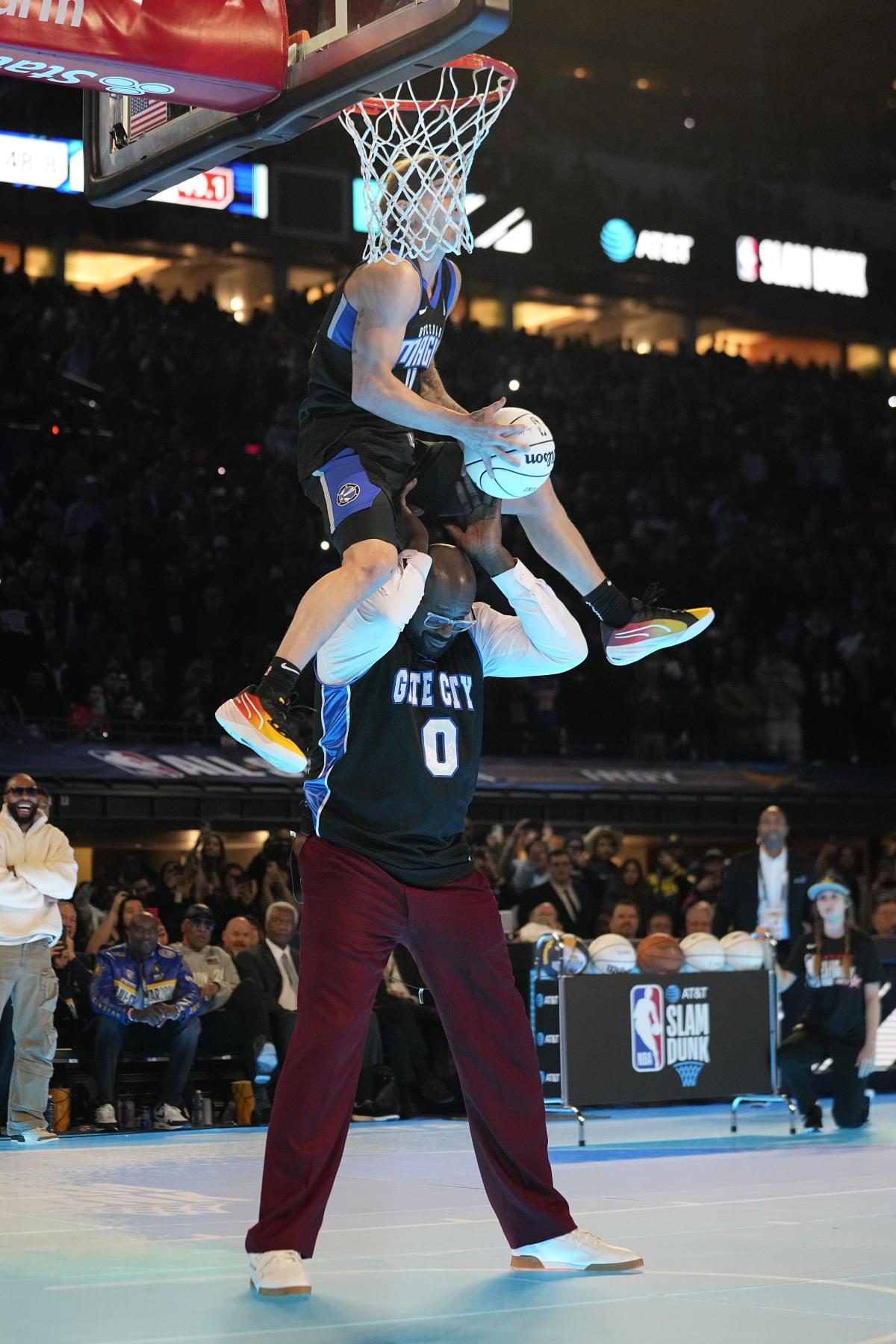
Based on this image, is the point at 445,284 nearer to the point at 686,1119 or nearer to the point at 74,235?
the point at 686,1119

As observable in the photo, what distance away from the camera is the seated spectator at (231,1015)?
1183 centimetres

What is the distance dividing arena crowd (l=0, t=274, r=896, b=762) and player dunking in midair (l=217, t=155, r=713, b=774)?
13.2m

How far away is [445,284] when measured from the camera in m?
6.06

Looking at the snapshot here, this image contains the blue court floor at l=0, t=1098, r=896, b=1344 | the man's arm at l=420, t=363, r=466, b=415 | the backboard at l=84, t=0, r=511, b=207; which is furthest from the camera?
the man's arm at l=420, t=363, r=466, b=415

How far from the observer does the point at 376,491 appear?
18.2 ft

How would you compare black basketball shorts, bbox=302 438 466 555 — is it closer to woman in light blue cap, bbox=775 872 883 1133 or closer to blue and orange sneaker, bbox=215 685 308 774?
blue and orange sneaker, bbox=215 685 308 774

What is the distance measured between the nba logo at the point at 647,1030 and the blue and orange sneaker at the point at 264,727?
5.97 meters

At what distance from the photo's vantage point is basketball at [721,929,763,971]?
11.5 metres

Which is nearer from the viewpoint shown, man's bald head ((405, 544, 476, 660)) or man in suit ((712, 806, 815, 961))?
man's bald head ((405, 544, 476, 660))

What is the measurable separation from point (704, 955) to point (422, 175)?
6.84 meters

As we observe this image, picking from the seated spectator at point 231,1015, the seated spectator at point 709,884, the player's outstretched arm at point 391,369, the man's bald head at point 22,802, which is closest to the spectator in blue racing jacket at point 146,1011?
the seated spectator at point 231,1015

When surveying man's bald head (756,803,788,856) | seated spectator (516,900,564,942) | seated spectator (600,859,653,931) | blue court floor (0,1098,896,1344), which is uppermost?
man's bald head (756,803,788,856)

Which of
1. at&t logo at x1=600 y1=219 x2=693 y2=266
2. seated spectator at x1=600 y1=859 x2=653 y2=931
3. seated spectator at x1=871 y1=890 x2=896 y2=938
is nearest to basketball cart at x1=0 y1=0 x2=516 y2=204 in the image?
seated spectator at x1=600 y1=859 x2=653 y2=931

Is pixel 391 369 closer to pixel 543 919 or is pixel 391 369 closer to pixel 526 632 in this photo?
pixel 526 632
